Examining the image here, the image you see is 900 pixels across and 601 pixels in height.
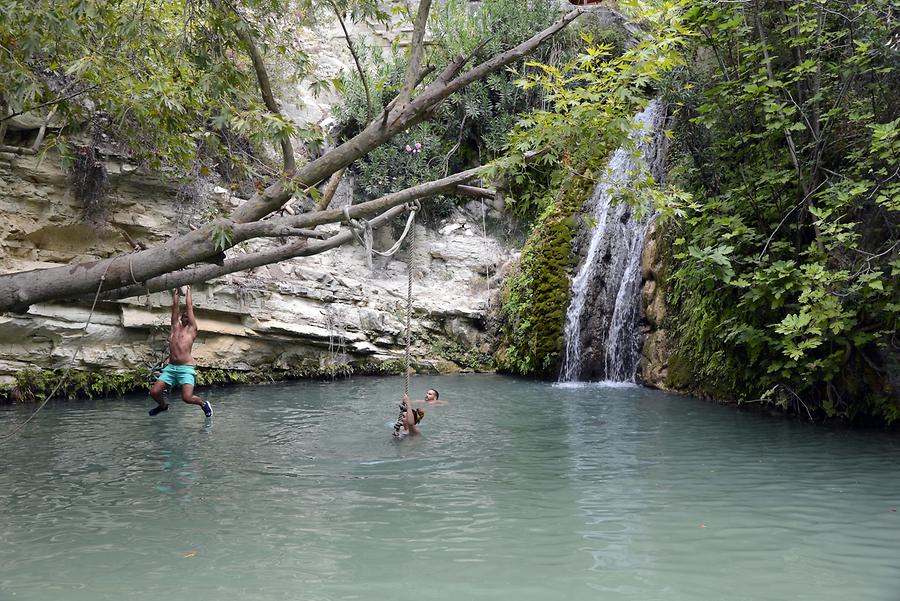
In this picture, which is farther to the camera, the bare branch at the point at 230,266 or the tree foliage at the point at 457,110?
the tree foliage at the point at 457,110

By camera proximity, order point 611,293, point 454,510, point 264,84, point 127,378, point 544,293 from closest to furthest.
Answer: point 454,510, point 264,84, point 127,378, point 611,293, point 544,293

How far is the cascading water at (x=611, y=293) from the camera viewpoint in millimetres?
13656

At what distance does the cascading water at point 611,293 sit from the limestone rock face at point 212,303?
3358 mm

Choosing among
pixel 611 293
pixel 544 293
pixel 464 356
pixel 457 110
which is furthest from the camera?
pixel 457 110

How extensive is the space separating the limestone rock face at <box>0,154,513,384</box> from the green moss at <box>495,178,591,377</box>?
155cm

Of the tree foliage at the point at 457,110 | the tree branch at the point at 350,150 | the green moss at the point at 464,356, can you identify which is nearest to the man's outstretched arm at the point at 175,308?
the tree branch at the point at 350,150

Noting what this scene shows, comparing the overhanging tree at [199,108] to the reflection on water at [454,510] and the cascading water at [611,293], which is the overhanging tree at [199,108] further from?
the cascading water at [611,293]

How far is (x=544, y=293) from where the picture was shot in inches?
605

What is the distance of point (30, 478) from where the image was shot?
6.69 meters

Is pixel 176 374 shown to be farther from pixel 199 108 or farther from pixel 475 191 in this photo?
pixel 475 191

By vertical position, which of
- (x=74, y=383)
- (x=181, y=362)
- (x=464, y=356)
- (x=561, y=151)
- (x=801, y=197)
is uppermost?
(x=801, y=197)

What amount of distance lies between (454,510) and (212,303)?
384 inches

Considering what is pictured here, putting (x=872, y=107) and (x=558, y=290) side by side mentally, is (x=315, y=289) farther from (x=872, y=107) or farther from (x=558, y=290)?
(x=872, y=107)

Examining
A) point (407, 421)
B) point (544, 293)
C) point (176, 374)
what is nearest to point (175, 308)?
point (176, 374)
